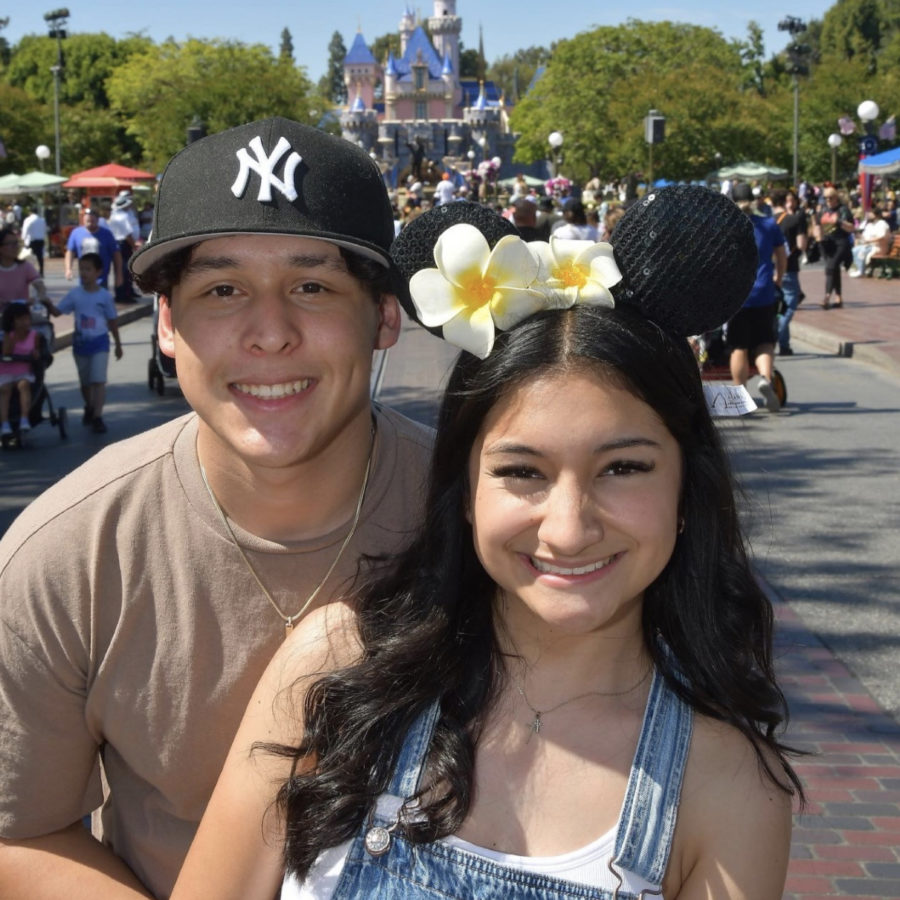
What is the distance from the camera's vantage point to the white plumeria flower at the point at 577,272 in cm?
186

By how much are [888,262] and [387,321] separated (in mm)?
25073

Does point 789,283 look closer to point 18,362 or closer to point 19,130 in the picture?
point 18,362

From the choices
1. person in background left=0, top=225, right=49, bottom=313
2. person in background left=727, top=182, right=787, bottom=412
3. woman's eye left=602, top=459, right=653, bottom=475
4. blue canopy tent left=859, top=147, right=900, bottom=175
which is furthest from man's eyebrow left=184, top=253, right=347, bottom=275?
blue canopy tent left=859, top=147, right=900, bottom=175

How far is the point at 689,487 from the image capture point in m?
2.03

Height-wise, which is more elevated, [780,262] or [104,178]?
[104,178]

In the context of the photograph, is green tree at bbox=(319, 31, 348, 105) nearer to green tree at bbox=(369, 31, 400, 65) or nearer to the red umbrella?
green tree at bbox=(369, 31, 400, 65)

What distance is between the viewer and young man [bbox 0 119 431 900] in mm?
2068

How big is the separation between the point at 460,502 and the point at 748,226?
2.05 ft

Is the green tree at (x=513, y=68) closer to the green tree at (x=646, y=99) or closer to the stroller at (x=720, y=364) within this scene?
the green tree at (x=646, y=99)

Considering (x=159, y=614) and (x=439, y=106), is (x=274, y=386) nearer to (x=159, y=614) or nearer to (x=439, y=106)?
(x=159, y=614)

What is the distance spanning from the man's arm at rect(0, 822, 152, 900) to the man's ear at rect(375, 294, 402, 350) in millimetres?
1008

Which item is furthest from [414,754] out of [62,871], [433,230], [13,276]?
[13,276]

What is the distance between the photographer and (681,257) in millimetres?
1901

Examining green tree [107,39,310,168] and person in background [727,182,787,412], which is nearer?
person in background [727,182,787,412]
